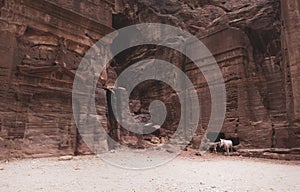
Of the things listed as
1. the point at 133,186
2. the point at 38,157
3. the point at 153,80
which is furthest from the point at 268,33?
the point at 38,157

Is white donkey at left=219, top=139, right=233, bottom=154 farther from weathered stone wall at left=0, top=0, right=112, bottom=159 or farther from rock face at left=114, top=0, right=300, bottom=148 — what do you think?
weathered stone wall at left=0, top=0, right=112, bottom=159

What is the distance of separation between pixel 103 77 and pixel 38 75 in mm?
3931

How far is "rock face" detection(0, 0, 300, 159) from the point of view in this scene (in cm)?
1044

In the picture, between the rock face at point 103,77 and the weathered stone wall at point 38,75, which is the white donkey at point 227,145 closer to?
the rock face at point 103,77

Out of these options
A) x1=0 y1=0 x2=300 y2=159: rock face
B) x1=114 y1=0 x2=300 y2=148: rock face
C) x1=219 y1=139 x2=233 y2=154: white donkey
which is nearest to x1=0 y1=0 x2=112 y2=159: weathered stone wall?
x1=0 y1=0 x2=300 y2=159: rock face

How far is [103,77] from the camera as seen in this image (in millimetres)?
14328

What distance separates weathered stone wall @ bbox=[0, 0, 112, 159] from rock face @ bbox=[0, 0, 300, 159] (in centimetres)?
4

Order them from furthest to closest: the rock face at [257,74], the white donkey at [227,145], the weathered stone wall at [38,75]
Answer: the white donkey at [227,145] < the rock face at [257,74] < the weathered stone wall at [38,75]

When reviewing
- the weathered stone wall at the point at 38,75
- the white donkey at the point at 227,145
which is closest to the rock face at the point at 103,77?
the weathered stone wall at the point at 38,75

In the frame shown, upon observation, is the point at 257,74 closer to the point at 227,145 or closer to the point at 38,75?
the point at 227,145

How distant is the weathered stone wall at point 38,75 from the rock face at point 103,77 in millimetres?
39

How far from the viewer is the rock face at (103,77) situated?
34.2 feet

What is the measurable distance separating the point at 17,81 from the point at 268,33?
12.5 m

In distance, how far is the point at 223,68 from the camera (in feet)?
46.6
